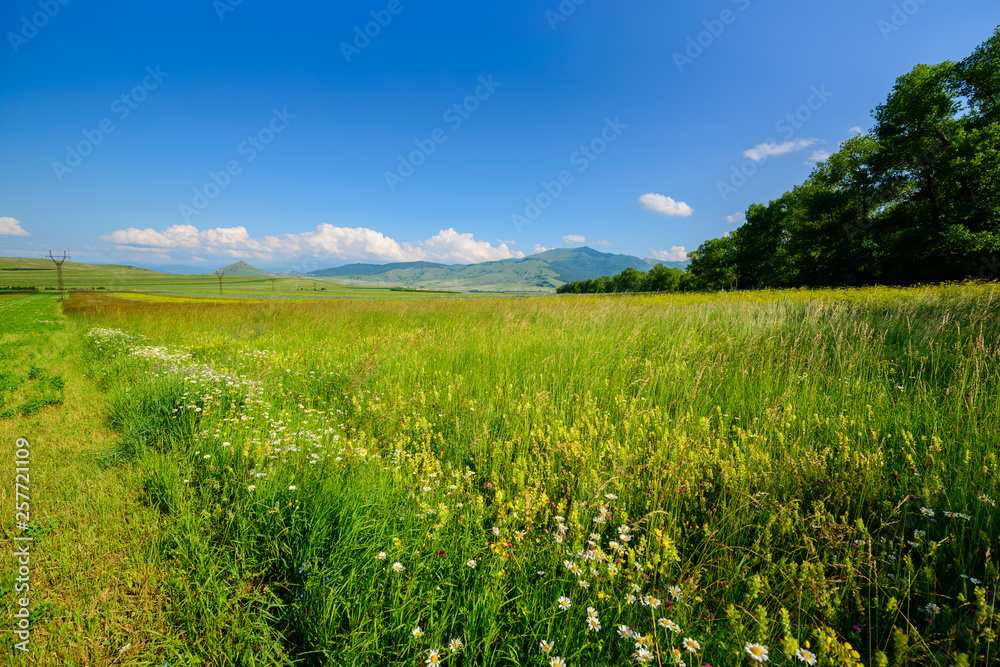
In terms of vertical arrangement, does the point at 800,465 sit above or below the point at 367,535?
above

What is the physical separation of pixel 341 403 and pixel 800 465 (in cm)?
478

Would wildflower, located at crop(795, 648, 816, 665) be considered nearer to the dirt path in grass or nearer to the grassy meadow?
the grassy meadow

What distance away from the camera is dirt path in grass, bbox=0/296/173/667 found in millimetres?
1699

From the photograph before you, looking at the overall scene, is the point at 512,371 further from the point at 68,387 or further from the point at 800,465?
the point at 68,387

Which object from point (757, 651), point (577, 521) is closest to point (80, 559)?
point (577, 521)

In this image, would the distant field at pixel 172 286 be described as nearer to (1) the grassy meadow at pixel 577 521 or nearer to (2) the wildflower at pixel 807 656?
(1) the grassy meadow at pixel 577 521

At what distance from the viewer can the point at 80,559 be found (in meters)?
2.18

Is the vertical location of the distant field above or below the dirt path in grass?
above

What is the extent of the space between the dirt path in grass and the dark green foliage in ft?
82.3

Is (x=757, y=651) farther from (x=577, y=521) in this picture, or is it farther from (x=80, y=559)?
(x=80, y=559)

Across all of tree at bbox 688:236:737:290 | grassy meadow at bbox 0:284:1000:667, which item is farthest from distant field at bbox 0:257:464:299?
grassy meadow at bbox 0:284:1000:667

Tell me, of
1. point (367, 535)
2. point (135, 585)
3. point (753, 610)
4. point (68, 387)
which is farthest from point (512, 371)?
point (68, 387)

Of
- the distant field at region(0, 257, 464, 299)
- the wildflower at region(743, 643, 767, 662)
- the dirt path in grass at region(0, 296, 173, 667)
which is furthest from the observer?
the distant field at region(0, 257, 464, 299)

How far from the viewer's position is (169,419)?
3.83 m
